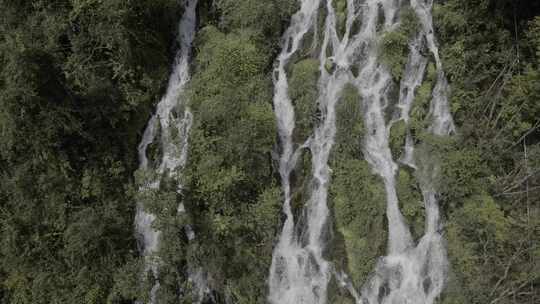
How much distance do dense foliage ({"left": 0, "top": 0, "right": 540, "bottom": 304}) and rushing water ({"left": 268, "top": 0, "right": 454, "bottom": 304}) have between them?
24cm

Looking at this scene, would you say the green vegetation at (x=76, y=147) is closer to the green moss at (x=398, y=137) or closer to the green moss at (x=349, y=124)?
the green moss at (x=349, y=124)

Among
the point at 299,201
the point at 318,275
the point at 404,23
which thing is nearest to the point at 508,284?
the point at 318,275

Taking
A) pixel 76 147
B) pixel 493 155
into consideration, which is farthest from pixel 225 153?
pixel 493 155

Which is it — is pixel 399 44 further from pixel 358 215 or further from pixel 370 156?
pixel 358 215

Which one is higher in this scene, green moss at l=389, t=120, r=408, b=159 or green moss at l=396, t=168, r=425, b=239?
green moss at l=389, t=120, r=408, b=159

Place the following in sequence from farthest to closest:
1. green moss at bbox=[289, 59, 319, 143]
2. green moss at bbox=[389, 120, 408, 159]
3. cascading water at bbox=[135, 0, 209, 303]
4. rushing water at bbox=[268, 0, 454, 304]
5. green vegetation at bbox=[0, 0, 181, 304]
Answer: cascading water at bbox=[135, 0, 209, 303], green moss at bbox=[289, 59, 319, 143], green vegetation at bbox=[0, 0, 181, 304], green moss at bbox=[389, 120, 408, 159], rushing water at bbox=[268, 0, 454, 304]

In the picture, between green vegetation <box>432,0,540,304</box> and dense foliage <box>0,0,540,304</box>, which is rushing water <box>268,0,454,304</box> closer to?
dense foliage <box>0,0,540,304</box>

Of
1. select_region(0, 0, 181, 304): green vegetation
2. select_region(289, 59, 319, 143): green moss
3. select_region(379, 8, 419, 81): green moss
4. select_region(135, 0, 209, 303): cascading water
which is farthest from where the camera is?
select_region(135, 0, 209, 303): cascading water

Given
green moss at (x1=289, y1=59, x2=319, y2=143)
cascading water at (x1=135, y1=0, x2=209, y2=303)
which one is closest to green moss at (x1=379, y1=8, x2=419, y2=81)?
green moss at (x1=289, y1=59, x2=319, y2=143)

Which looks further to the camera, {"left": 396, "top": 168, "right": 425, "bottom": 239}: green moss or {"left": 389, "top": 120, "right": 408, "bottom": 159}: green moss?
{"left": 389, "top": 120, "right": 408, "bottom": 159}: green moss

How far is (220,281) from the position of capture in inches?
486

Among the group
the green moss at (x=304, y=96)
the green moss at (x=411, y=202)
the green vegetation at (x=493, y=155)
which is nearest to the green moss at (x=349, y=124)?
the green moss at (x=304, y=96)

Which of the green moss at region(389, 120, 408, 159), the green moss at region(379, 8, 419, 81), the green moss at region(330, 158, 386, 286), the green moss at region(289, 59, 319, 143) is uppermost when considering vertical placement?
the green moss at region(379, 8, 419, 81)

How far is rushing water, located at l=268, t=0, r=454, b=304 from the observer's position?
10.9m
